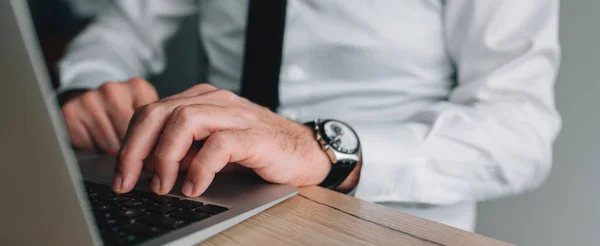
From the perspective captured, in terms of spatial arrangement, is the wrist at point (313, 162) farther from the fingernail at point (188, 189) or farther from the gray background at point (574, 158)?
the gray background at point (574, 158)

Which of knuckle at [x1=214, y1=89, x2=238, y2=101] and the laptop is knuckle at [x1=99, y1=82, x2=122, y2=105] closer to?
knuckle at [x1=214, y1=89, x2=238, y2=101]

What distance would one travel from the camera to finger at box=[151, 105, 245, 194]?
39 cm

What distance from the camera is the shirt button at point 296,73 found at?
77 centimetres

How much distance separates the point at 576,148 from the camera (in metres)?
0.80

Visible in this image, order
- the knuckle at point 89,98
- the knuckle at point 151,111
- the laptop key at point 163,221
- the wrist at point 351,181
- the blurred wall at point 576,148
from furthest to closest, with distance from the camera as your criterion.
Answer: the blurred wall at point 576,148 < the knuckle at point 89,98 < the wrist at point 351,181 < the knuckle at point 151,111 < the laptop key at point 163,221

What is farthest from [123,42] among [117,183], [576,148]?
[576,148]

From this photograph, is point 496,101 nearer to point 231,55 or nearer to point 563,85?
point 563,85

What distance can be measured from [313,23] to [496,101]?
321mm

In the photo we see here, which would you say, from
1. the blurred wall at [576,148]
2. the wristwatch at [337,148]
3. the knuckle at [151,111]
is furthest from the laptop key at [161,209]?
the blurred wall at [576,148]

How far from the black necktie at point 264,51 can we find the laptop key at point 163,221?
0.43 m

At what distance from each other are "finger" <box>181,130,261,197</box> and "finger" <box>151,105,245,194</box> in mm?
17

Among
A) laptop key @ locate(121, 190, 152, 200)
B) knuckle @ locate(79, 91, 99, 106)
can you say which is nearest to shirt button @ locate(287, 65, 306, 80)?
knuckle @ locate(79, 91, 99, 106)

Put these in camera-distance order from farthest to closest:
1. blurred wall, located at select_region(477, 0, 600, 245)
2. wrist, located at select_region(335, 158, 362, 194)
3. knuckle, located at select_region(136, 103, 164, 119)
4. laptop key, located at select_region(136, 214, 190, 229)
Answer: blurred wall, located at select_region(477, 0, 600, 245), wrist, located at select_region(335, 158, 362, 194), knuckle, located at select_region(136, 103, 164, 119), laptop key, located at select_region(136, 214, 190, 229)

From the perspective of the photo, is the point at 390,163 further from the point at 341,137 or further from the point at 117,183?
the point at 117,183
